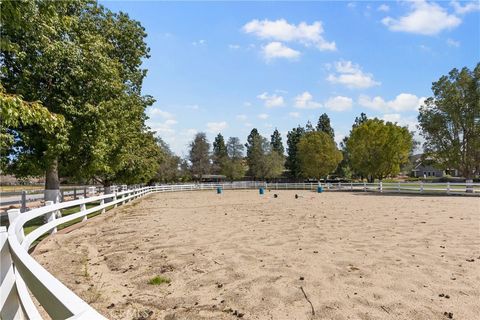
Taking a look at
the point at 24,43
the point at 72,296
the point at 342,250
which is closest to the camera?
the point at 72,296

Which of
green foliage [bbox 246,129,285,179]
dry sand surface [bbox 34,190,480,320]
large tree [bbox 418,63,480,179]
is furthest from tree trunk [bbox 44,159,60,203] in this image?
green foliage [bbox 246,129,285,179]

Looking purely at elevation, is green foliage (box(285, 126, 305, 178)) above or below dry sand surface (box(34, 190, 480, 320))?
above

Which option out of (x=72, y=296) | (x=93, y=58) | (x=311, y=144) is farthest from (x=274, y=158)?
(x=72, y=296)

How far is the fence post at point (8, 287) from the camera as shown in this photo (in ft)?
11.4

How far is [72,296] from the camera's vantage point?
71.6 inches

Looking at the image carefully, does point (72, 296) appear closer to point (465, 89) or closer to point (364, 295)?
point (364, 295)

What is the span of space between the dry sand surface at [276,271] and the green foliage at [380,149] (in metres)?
41.8

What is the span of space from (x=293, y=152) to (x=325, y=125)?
1121 cm

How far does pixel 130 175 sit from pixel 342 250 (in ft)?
96.8

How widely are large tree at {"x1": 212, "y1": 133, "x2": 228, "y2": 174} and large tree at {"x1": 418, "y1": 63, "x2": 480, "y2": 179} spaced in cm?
6796

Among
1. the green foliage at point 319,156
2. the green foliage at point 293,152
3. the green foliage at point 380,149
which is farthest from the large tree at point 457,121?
the green foliage at point 293,152

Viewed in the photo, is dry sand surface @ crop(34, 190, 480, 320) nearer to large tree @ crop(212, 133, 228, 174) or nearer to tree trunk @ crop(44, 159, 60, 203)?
tree trunk @ crop(44, 159, 60, 203)

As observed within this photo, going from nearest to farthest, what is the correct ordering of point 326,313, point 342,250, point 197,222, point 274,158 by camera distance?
point 326,313, point 342,250, point 197,222, point 274,158

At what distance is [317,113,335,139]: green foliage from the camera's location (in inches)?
3656
